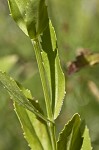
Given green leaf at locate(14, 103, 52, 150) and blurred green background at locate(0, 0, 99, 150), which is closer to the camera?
green leaf at locate(14, 103, 52, 150)

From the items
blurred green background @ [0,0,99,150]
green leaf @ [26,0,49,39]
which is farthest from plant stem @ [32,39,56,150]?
blurred green background @ [0,0,99,150]

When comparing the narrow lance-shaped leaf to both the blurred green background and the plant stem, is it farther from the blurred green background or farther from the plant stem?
the blurred green background

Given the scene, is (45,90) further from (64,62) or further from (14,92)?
(64,62)

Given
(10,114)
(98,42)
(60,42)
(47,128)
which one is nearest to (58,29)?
(60,42)

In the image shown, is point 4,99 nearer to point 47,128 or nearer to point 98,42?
point 98,42

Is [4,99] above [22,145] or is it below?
above

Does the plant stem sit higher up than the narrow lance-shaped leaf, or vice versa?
the plant stem
